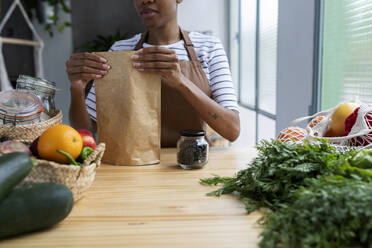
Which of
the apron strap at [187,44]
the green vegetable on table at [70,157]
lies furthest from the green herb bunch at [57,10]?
the green vegetable on table at [70,157]

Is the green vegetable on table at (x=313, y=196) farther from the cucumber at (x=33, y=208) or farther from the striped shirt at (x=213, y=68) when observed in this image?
the striped shirt at (x=213, y=68)

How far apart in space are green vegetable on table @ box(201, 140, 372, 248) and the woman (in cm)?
55

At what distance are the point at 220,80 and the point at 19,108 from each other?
915 millimetres

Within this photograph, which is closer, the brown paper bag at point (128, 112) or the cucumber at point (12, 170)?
the cucumber at point (12, 170)

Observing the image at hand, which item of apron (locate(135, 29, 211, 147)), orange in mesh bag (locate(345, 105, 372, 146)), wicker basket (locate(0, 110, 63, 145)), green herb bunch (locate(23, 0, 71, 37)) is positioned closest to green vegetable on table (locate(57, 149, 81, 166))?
wicker basket (locate(0, 110, 63, 145))

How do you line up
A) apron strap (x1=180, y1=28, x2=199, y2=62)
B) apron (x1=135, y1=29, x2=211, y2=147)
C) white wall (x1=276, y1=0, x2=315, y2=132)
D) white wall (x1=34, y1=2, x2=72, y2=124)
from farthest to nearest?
white wall (x1=34, y1=2, x2=72, y2=124) → white wall (x1=276, y1=0, x2=315, y2=132) → apron strap (x1=180, y1=28, x2=199, y2=62) → apron (x1=135, y1=29, x2=211, y2=147)

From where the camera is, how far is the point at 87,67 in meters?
1.10

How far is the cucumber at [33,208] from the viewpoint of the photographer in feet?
1.86

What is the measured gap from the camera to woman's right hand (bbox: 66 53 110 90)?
1.08 metres

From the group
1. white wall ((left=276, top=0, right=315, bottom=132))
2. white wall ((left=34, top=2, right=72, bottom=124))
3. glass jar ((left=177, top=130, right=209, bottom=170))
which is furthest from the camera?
white wall ((left=34, top=2, right=72, bottom=124))

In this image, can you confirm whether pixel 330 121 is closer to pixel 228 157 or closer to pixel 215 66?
pixel 228 157

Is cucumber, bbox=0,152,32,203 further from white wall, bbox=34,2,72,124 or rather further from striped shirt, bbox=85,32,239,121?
white wall, bbox=34,2,72,124

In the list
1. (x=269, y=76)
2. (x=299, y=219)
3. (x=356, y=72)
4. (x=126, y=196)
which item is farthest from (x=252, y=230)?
(x=269, y=76)

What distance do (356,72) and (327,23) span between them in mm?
430
